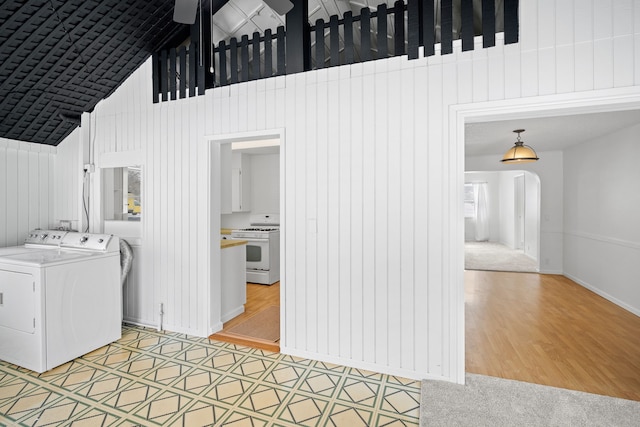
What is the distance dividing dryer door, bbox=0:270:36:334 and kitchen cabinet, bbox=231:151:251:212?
11.3 feet

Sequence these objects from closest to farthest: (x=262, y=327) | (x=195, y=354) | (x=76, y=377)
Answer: (x=76, y=377) → (x=195, y=354) → (x=262, y=327)

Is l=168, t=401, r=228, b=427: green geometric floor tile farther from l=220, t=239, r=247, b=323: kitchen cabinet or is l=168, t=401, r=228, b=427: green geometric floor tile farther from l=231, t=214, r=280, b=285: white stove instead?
l=231, t=214, r=280, b=285: white stove

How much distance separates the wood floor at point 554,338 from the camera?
2.54 m

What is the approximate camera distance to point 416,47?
2.45 m

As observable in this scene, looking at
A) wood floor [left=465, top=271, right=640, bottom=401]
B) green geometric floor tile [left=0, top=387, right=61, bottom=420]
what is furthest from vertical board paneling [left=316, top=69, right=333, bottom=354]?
green geometric floor tile [left=0, top=387, right=61, bottom=420]

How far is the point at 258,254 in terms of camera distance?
5402mm

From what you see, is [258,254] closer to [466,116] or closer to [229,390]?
[229,390]

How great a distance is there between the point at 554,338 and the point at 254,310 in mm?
3316

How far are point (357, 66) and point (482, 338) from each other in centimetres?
291

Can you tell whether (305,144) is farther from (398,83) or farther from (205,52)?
(205,52)

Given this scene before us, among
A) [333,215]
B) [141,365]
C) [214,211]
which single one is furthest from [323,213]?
[141,365]

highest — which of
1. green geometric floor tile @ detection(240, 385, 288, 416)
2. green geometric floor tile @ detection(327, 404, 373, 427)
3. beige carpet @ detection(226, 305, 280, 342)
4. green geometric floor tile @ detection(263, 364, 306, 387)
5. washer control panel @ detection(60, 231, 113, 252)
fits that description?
washer control panel @ detection(60, 231, 113, 252)

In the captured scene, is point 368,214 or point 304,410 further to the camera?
point 368,214

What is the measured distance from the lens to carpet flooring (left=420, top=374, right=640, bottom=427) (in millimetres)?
1987
